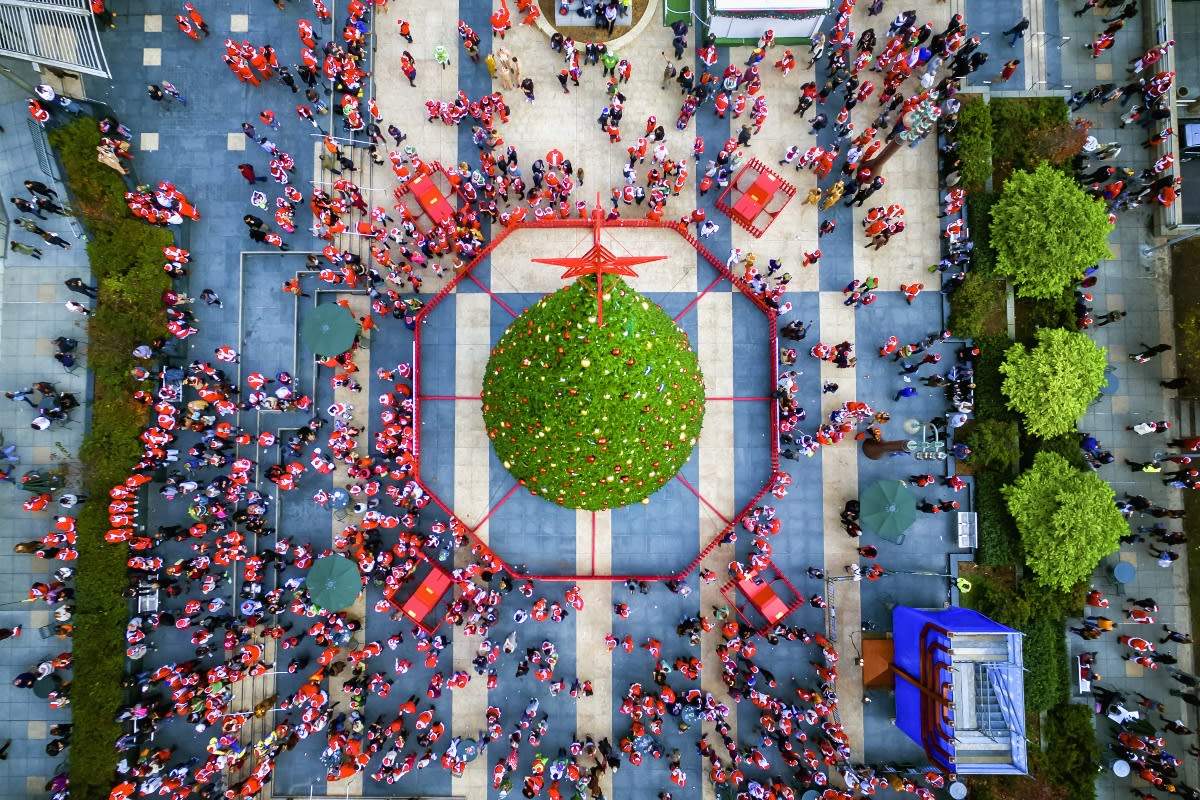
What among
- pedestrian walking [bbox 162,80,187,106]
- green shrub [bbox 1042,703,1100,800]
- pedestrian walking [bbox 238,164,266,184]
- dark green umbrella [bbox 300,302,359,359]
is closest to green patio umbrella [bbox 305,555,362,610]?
dark green umbrella [bbox 300,302,359,359]

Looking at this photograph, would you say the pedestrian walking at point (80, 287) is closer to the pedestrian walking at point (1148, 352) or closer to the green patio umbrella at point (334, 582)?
the green patio umbrella at point (334, 582)

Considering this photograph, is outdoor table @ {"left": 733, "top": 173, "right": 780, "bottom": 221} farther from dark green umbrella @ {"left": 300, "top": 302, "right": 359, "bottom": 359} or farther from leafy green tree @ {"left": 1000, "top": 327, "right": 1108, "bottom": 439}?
dark green umbrella @ {"left": 300, "top": 302, "right": 359, "bottom": 359}

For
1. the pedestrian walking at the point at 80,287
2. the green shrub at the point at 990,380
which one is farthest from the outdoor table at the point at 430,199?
the green shrub at the point at 990,380

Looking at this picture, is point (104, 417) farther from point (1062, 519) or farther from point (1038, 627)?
point (1038, 627)

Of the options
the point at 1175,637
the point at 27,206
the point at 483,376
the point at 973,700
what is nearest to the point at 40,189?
the point at 27,206

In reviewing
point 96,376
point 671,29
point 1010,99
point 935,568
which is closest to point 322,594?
point 96,376

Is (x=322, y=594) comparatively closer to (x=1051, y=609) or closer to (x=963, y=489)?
(x=963, y=489)
